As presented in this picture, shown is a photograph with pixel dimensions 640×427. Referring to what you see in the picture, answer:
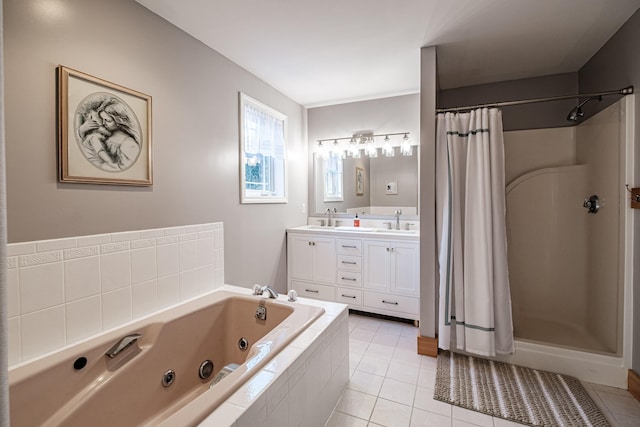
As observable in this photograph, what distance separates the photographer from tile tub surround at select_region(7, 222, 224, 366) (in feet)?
4.36

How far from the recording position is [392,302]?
2.90 m

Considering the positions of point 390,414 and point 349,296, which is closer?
point 390,414

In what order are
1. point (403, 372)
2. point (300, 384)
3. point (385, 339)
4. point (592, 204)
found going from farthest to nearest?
point (385, 339)
point (592, 204)
point (403, 372)
point (300, 384)

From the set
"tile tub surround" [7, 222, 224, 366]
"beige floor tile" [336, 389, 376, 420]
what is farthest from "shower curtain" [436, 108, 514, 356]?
"tile tub surround" [7, 222, 224, 366]

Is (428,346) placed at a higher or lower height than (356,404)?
higher

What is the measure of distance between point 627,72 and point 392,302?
2401 millimetres

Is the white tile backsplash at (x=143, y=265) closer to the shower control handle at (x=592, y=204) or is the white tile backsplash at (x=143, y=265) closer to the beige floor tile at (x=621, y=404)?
the beige floor tile at (x=621, y=404)

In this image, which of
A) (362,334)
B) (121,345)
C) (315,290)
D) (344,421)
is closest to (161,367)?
(121,345)

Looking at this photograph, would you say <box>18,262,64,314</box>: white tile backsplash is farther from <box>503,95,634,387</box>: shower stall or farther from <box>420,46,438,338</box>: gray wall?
<box>503,95,634,387</box>: shower stall

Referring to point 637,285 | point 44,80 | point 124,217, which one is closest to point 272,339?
point 124,217

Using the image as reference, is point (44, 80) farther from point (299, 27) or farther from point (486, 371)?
point (486, 371)

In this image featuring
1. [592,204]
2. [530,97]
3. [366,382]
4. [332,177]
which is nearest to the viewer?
[366,382]

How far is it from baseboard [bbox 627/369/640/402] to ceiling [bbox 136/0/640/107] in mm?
2232

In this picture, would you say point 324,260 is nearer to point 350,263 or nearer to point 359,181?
point 350,263
